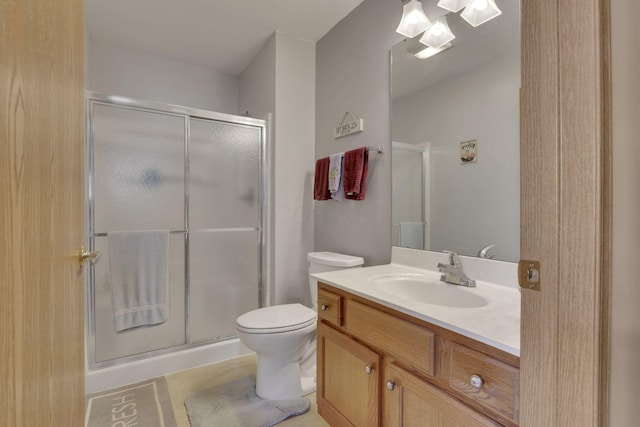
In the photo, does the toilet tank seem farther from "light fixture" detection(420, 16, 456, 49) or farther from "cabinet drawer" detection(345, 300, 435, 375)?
"light fixture" detection(420, 16, 456, 49)

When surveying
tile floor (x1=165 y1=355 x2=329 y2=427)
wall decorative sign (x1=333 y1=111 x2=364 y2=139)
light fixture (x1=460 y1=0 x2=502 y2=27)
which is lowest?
tile floor (x1=165 y1=355 x2=329 y2=427)

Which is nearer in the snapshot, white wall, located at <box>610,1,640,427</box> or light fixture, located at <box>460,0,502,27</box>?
white wall, located at <box>610,1,640,427</box>

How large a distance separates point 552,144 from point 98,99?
2.33 metres

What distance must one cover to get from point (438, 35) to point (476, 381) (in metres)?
1.59

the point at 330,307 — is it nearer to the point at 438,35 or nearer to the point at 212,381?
the point at 212,381

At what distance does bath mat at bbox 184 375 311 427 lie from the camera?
1.57 meters

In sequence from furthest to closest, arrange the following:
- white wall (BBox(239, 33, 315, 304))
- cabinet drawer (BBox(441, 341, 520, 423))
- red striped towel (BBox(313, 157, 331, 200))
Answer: white wall (BBox(239, 33, 315, 304)), red striped towel (BBox(313, 157, 331, 200)), cabinet drawer (BBox(441, 341, 520, 423))

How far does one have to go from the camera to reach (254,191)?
2.45 meters

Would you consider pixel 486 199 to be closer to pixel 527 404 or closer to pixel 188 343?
pixel 527 404

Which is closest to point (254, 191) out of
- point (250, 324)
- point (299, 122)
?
point (299, 122)

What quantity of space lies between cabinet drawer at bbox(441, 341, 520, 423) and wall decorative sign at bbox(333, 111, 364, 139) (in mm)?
1478

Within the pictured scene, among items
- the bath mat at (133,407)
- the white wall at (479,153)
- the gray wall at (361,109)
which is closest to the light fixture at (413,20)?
the gray wall at (361,109)

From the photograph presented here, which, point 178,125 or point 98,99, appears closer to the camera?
point 98,99

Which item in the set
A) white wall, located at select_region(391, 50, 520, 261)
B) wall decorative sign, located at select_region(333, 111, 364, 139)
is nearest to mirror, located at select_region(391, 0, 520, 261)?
Result: white wall, located at select_region(391, 50, 520, 261)
